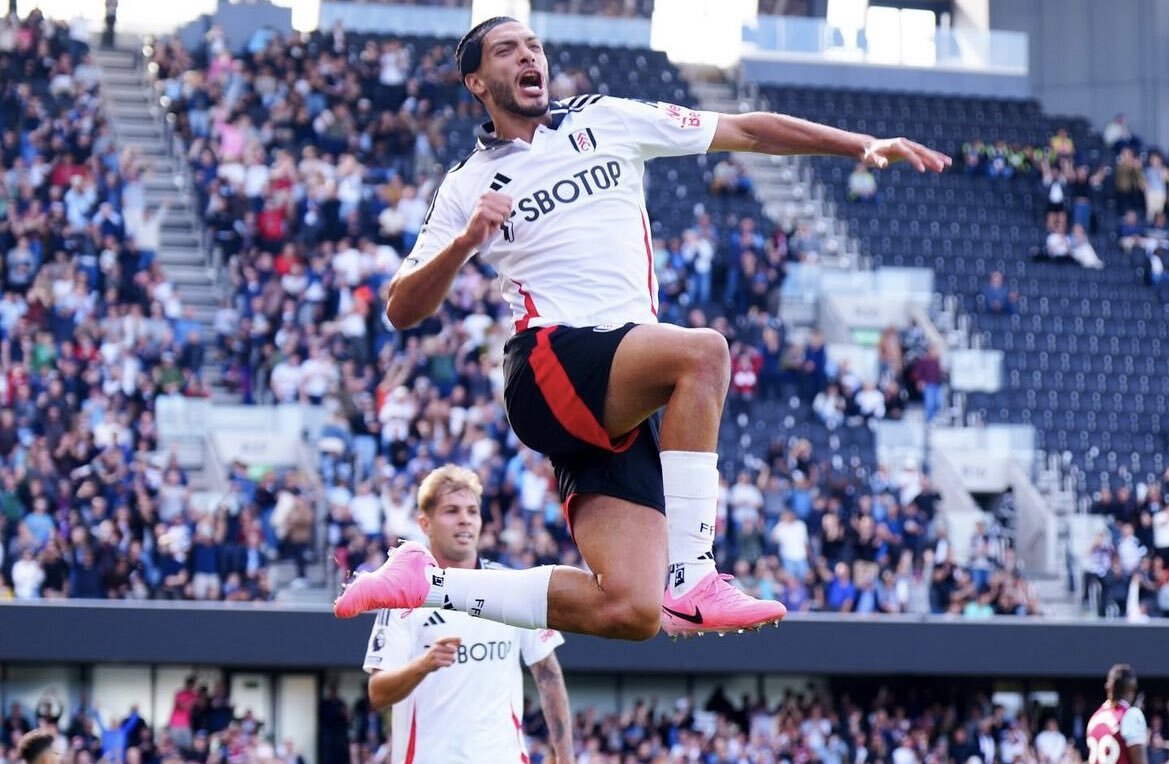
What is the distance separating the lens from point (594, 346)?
6492 mm

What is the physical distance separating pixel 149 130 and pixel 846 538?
1188 centimetres

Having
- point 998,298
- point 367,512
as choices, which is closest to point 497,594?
point 367,512

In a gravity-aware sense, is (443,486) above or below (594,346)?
below

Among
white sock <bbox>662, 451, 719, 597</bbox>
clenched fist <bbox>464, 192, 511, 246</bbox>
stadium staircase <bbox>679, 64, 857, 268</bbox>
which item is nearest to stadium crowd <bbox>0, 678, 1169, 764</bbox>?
stadium staircase <bbox>679, 64, 857, 268</bbox>

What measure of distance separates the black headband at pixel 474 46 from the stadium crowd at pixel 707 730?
1151 cm

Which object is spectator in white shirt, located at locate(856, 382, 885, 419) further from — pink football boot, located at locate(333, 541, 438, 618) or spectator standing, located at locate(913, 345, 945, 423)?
pink football boot, located at locate(333, 541, 438, 618)

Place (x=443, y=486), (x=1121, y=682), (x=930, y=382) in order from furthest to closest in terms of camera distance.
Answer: (x=930, y=382), (x=1121, y=682), (x=443, y=486)

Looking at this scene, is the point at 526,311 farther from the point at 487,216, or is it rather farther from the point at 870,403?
the point at 870,403

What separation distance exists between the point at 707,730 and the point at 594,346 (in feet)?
45.8

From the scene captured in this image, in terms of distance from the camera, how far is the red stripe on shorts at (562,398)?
6527mm

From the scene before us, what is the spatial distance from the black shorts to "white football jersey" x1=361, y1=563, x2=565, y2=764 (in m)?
2.01

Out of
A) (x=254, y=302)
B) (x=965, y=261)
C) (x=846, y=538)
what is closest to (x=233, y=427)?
(x=254, y=302)

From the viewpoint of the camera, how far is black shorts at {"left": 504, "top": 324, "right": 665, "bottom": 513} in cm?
650

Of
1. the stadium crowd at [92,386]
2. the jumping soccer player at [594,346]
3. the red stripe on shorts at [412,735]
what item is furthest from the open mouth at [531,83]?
the stadium crowd at [92,386]
